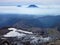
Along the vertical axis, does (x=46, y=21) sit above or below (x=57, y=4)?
below

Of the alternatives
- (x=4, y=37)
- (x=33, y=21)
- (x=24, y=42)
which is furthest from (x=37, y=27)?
(x=4, y=37)

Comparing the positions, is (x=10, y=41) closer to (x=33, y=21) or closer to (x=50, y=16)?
(x=33, y=21)

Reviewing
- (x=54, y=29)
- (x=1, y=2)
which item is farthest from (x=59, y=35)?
(x=1, y=2)

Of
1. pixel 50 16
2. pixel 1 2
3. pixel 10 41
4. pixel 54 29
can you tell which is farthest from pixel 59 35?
pixel 1 2

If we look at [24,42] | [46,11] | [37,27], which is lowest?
[24,42]

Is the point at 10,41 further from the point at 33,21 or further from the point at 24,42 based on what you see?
the point at 33,21

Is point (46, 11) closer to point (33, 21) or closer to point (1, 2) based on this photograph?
point (33, 21)

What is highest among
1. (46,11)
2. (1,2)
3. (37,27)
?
(1,2)

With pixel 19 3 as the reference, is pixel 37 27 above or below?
below
